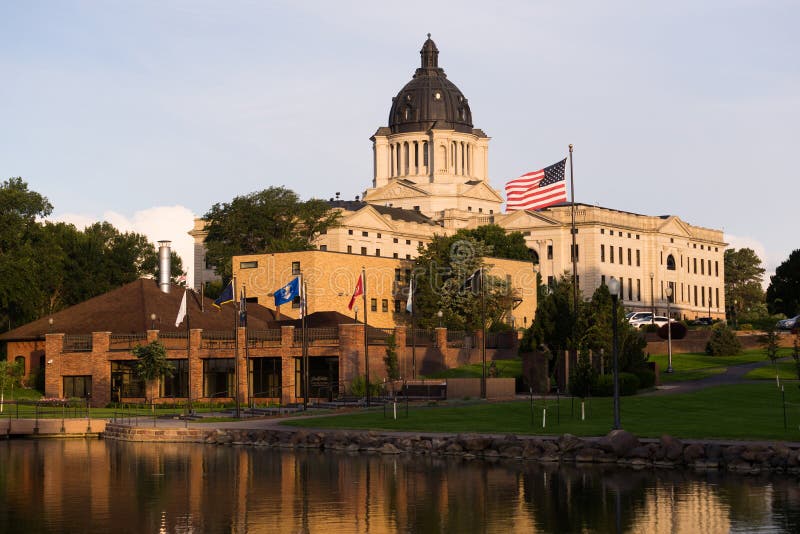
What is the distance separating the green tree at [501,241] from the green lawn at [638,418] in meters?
92.7

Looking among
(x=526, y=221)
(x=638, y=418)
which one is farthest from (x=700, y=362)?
(x=526, y=221)

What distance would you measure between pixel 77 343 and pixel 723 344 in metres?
45.8

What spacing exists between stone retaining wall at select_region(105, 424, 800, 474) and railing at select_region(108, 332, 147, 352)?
29.9 m

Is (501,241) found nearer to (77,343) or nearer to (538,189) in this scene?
(77,343)

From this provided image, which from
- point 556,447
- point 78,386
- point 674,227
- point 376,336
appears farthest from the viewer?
point 674,227

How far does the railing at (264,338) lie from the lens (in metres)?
83.1

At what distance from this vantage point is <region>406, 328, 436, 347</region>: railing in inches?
3590

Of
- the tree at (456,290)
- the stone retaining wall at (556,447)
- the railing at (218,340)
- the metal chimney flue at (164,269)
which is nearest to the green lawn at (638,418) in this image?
the stone retaining wall at (556,447)

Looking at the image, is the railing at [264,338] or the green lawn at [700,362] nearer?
the green lawn at [700,362]

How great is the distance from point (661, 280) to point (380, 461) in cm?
15011

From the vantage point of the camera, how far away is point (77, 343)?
86.4 m

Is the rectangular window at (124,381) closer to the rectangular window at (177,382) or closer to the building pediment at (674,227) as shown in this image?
the rectangular window at (177,382)

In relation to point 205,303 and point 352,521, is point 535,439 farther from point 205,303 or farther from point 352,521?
point 205,303

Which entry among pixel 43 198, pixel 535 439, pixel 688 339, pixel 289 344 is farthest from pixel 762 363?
pixel 43 198
